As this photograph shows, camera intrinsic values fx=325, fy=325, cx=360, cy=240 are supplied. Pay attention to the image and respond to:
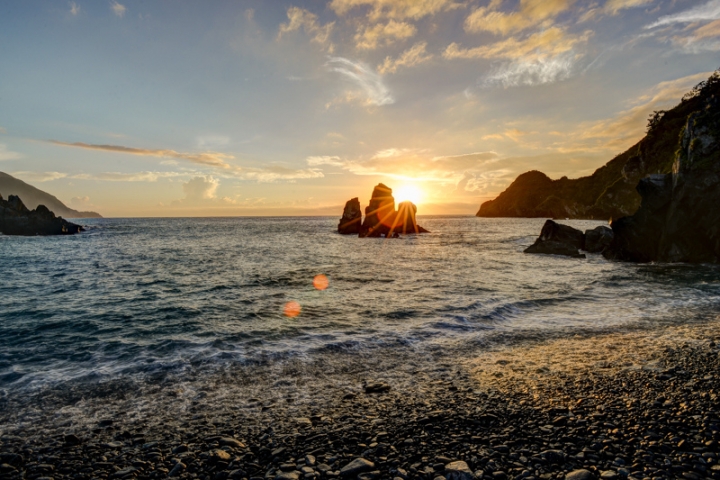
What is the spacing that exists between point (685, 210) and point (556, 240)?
13818 mm

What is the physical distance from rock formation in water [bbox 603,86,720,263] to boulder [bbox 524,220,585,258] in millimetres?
5381

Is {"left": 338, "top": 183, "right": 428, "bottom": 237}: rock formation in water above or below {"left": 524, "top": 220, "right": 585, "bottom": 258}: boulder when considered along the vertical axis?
above

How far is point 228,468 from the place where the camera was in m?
5.93

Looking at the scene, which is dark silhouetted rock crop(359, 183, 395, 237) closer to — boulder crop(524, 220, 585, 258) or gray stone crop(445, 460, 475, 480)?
boulder crop(524, 220, 585, 258)

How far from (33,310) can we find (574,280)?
37.3 meters

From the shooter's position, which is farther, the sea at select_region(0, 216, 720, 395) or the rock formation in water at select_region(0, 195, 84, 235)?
the rock formation in water at select_region(0, 195, 84, 235)

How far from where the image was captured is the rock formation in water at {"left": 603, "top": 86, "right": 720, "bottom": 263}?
33156 mm

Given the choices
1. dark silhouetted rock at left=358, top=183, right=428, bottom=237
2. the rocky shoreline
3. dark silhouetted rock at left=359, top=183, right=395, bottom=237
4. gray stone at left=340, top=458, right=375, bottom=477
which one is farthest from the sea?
dark silhouetted rock at left=358, top=183, right=428, bottom=237

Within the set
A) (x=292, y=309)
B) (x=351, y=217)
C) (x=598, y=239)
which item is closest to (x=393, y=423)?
(x=292, y=309)

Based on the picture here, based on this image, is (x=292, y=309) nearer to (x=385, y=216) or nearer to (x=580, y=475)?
(x=580, y=475)

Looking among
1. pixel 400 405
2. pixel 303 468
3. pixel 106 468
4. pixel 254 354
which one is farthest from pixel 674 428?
pixel 254 354

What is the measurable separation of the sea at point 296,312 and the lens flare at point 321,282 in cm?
16

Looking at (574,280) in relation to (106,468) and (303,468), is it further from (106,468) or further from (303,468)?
(106,468)

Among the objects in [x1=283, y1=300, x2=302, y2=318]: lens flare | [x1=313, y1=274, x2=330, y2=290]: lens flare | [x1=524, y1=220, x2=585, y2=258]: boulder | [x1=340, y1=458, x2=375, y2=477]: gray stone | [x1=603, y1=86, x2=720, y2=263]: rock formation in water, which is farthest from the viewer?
[x1=524, y1=220, x2=585, y2=258]: boulder
